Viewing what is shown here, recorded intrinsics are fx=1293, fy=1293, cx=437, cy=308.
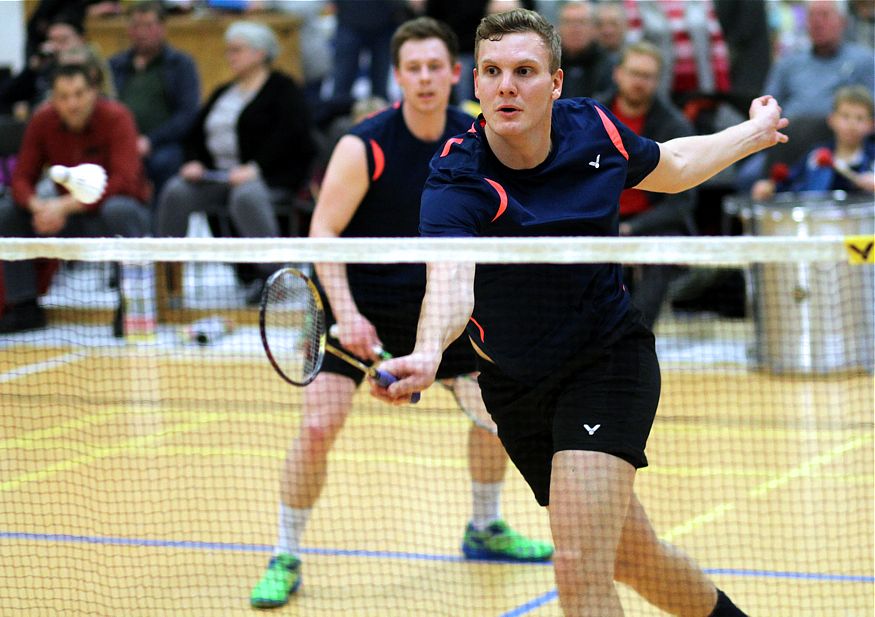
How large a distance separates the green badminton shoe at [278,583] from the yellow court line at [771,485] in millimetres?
1848

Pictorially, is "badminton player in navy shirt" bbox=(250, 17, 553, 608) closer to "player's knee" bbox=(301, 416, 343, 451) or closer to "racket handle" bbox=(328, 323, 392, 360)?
"player's knee" bbox=(301, 416, 343, 451)

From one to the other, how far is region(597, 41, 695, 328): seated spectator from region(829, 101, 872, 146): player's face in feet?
3.77

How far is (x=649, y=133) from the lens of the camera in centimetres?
1047

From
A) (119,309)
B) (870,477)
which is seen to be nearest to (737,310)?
(870,477)

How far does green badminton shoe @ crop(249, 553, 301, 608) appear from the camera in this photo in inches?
221

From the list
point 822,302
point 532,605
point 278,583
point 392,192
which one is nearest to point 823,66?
point 822,302

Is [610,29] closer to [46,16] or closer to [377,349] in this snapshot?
[46,16]

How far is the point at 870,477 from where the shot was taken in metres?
7.21

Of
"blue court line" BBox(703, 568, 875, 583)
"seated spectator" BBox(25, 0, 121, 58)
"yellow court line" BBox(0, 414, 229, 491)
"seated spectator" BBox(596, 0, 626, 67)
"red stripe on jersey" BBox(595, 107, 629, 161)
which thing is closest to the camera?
"red stripe on jersey" BBox(595, 107, 629, 161)

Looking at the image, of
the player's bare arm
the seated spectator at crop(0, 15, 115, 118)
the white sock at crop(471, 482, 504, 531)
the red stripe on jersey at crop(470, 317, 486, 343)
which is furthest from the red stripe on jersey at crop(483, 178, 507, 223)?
the seated spectator at crop(0, 15, 115, 118)

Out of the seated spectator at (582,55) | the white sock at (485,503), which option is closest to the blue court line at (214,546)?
the white sock at (485,503)

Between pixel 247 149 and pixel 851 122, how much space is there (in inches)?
215

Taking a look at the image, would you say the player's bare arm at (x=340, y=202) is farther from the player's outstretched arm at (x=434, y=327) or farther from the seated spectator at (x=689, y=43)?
the seated spectator at (x=689, y=43)

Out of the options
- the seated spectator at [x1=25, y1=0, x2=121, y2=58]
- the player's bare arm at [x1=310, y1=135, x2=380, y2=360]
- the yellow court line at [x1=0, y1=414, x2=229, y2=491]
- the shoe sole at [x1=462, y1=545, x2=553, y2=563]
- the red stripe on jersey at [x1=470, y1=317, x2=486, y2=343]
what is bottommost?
the shoe sole at [x1=462, y1=545, x2=553, y2=563]
